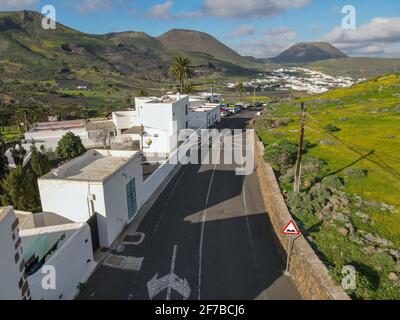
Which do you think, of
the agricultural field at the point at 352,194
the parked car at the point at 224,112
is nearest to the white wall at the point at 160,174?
the agricultural field at the point at 352,194

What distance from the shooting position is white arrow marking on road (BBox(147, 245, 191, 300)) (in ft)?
44.6

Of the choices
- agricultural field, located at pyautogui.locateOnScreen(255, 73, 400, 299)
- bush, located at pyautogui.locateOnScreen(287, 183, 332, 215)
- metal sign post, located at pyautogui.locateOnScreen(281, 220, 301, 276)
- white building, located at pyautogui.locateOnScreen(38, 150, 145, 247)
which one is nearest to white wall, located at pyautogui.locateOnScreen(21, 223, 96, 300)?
white building, located at pyautogui.locateOnScreen(38, 150, 145, 247)

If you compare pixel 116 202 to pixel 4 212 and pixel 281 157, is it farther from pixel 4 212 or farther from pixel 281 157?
pixel 281 157

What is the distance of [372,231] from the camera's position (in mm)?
16016

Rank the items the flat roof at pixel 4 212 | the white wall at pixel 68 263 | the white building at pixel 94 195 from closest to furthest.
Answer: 1. the flat roof at pixel 4 212
2. the white wall at pixel 68 263
3. the white building at pixel 94 195

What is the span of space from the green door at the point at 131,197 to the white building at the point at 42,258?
4222mm

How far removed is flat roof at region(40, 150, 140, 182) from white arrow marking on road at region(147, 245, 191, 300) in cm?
616

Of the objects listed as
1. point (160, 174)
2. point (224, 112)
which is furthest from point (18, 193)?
point (224, 112)

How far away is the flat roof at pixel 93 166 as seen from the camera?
58.6ft

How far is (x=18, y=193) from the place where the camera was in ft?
71.1

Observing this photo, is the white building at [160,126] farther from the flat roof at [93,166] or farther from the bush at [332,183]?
the bush at [332,183]

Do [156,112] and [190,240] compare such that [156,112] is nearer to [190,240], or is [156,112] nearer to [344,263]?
[190,240]

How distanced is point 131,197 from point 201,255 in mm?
6662
